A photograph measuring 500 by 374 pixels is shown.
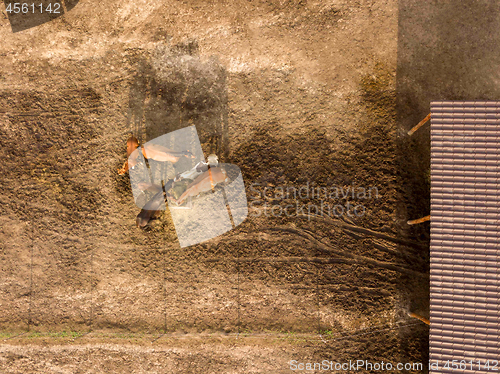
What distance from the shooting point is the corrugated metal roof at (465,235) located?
409 cm

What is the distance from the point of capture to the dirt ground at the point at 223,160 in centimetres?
535

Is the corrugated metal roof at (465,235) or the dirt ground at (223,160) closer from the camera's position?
the corrugated metal roof at (465,235)

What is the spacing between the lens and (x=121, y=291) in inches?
216

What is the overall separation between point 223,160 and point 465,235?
13.9 feet

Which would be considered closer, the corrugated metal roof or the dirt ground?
the corrugated metal roof

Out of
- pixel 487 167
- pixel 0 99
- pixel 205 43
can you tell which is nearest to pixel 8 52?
pixel 0 99

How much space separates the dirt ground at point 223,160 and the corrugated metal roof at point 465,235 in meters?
1.11

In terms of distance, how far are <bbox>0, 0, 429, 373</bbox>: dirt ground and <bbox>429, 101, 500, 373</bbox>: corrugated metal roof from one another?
1111 mm

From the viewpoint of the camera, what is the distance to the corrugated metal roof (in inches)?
161

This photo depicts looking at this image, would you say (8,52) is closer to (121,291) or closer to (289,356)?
(121,291)

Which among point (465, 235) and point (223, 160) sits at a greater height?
point (223, 160)

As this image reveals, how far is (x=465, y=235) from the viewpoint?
13.7 feet

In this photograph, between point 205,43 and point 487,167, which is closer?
point 487,167

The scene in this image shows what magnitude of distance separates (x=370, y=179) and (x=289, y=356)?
381 cm
